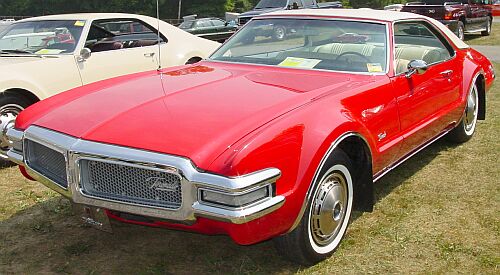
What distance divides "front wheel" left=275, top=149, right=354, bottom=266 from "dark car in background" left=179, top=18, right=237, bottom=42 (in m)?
14.7

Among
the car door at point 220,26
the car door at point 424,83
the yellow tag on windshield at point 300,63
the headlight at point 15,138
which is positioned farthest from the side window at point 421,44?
the car door at point 220,26

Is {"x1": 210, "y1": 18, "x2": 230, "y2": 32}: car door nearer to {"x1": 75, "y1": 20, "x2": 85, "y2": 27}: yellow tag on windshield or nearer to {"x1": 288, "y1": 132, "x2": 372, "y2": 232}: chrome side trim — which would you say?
{"x1": 75, "y1": 20, "x2": 85, "y2": 27}: yellow tag on windshield

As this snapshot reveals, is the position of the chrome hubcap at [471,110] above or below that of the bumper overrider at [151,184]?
below

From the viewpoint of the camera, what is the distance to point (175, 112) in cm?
280

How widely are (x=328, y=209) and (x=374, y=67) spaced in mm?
1241

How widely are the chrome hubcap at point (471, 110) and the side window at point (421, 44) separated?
70 cm

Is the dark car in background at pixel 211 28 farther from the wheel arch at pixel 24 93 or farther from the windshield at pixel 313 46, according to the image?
the windshield at pixel 313 46

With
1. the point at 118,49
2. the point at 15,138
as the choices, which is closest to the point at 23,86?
the point at 118,49

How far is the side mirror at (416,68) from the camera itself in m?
3.72

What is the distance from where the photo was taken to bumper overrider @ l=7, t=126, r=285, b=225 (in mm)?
2297

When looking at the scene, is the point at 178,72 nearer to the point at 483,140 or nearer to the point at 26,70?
the point at 26,70

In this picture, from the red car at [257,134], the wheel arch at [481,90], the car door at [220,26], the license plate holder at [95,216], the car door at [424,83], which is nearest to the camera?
the red car at [257,134]

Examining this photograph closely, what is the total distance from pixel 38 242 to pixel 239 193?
1.73m

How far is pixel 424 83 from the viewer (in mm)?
3973
